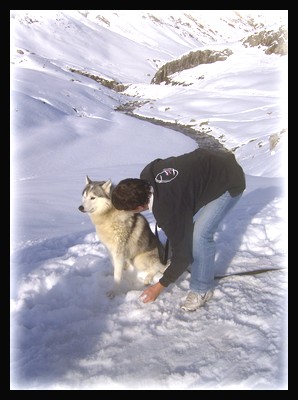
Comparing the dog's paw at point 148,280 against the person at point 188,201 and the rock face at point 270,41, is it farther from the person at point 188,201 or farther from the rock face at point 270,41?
the rock face at point 270,41

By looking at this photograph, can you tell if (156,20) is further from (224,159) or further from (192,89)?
(224,159)

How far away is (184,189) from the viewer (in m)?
3.22

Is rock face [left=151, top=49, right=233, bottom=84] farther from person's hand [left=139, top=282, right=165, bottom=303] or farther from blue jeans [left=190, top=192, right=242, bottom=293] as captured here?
person's hand [left=139, top=282, right=165, bottom=303]

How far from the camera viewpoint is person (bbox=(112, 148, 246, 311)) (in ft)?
10.5

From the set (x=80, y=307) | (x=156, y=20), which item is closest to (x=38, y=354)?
(x=80, y=307)

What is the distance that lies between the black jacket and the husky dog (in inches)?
35.0

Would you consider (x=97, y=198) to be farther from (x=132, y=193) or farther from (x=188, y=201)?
(x=188, y=201)

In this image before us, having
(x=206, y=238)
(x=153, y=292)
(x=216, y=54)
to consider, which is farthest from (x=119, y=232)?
(x=216, y=54)

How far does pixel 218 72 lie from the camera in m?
35.5

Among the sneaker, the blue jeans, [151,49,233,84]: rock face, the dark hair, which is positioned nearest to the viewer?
the dark hair

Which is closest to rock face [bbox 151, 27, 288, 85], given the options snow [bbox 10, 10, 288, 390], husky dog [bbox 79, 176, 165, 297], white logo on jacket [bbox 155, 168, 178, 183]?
snow [bbox 10, 10, 288, 390]

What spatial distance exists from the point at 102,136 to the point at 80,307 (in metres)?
13.5

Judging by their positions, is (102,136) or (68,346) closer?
(68,346)

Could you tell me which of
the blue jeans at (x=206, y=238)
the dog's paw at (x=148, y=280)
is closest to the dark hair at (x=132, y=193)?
the blue jeans at (x=206, y=238)
